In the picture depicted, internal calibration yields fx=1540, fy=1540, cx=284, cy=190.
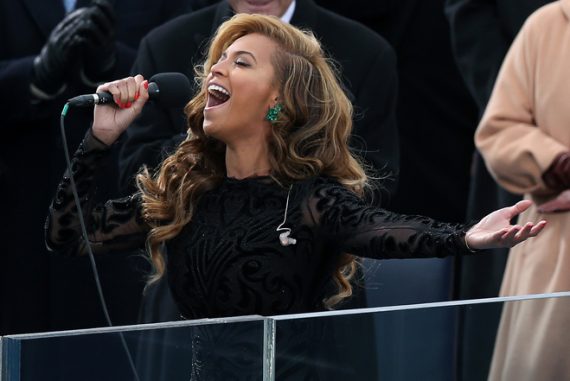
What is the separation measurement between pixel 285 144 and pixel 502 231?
35.5 inches

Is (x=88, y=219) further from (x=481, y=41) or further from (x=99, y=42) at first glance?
(x=481, y=41)

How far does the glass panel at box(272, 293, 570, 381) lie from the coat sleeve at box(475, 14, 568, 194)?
152 centimetres

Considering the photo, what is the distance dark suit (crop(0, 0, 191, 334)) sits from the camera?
545 centimetres

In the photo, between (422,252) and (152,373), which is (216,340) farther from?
(422,252)

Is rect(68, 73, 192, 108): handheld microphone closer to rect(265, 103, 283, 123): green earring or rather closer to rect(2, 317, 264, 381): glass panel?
rect(265, 103, 283, 123): green earring

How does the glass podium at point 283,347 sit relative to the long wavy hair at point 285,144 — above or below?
below

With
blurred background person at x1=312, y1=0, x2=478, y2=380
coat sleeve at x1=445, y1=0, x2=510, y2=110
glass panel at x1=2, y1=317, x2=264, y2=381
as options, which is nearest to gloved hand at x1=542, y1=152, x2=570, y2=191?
coat sleeve at x1=445, y1=0, x2=510, y2=110

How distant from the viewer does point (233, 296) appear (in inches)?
146

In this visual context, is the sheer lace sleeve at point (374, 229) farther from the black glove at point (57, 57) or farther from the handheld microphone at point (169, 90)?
the black glove at point (57, 57)

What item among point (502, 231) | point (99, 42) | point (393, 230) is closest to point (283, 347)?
point (502, 231)

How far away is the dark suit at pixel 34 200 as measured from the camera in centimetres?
545

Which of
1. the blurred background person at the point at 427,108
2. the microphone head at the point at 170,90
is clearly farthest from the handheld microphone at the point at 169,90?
the blurred background person at the point at 427,108

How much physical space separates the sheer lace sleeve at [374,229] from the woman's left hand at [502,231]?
0.20 ft

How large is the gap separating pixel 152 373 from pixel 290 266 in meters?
0.68
